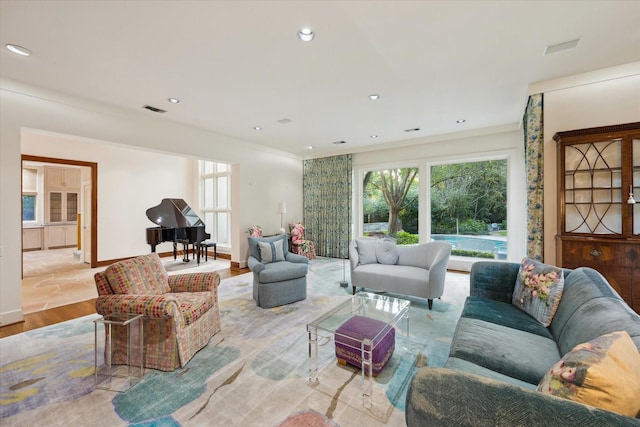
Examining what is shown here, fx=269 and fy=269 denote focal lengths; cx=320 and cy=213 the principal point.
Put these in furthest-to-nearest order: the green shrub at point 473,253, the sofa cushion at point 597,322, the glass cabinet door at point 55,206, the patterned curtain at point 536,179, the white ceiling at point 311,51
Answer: the glass cabinet door at point 55,206, the green shrub at point 473,253, the patterned curtain at point 536,179, the white ceiling at point 311,51, the sofa cushion at point 597,322

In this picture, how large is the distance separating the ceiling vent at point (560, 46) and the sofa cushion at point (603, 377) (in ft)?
8.97

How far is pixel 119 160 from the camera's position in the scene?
6.36 meters

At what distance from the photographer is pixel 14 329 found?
9.94 feet

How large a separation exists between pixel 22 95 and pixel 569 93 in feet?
21.3

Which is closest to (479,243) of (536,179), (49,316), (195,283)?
(536,179)

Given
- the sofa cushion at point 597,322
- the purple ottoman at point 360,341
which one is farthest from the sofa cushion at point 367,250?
the sofa cushion at point 597,322

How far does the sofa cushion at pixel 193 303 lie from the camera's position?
2357 mm

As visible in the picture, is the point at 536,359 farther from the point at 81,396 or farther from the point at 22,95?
the point at 22,95

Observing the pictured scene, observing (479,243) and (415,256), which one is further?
A: (479,243)

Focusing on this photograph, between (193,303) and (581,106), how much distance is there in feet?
15.5

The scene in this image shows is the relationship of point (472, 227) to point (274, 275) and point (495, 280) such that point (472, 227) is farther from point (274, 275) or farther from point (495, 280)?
point (274, 275)

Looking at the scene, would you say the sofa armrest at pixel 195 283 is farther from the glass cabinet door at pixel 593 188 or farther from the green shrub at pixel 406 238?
the green shrub at pixel 406 238

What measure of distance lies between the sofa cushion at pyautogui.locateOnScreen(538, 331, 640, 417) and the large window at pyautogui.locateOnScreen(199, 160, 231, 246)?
7367 millimetres

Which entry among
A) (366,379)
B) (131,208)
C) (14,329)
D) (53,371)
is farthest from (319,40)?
(131,208)
